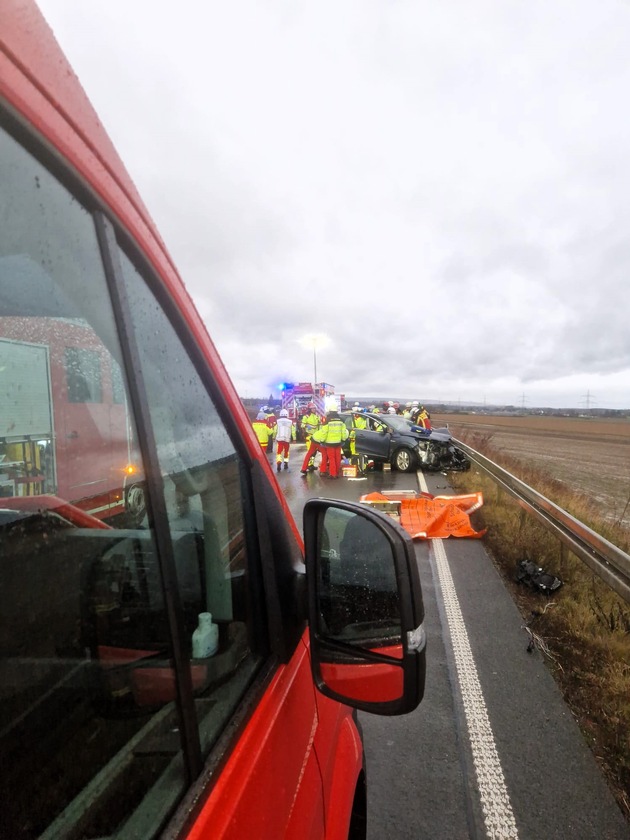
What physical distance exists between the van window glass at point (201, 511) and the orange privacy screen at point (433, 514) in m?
5.68

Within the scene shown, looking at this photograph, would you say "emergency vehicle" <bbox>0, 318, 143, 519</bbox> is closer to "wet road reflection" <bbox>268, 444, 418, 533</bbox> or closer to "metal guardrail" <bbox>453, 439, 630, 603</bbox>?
"metal guardrail" <bbox>453, 439, 630, 603</bbox>

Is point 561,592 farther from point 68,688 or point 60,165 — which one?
point 60,165

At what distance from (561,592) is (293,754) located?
14.9ft

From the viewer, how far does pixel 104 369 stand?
96 centimetres

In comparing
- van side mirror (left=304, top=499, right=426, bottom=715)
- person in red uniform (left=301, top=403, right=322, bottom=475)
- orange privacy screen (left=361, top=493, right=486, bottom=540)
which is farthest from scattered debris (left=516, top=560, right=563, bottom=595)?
person in red uniform (left=301, top=403, right=322, bottom=475)

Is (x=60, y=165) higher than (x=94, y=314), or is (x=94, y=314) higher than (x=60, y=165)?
(x=60, y=165)

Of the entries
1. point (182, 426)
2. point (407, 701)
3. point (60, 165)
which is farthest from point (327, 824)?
point (60, 165)

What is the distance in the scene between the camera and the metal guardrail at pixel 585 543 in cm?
344

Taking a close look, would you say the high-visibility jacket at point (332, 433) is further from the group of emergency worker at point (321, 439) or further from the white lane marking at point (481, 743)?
the white lane marking at point (481, 743)

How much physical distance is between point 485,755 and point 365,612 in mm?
2177

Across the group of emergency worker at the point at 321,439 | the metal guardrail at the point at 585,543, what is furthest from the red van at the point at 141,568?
the group of emergency worker at the point at 321,439

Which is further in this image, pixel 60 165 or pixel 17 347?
pixel 17 347

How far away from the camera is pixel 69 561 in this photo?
122cm

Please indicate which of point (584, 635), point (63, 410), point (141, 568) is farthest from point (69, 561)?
point (584, 635)
